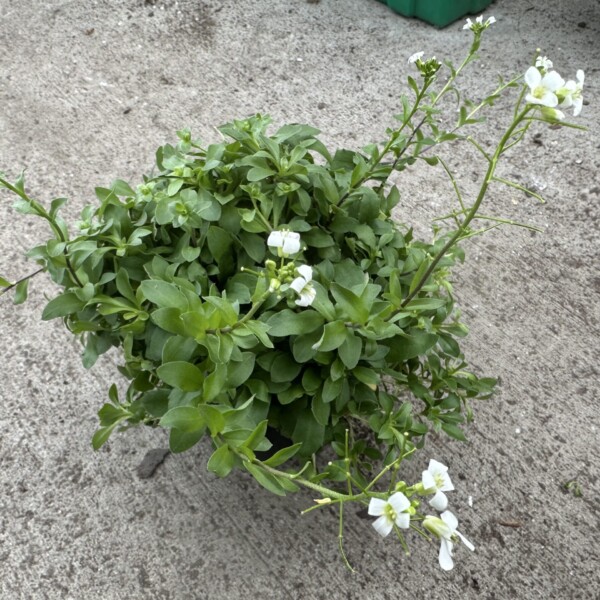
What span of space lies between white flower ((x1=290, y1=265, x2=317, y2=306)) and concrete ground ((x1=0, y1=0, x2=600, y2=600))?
78 centimetres

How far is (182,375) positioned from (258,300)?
6.6 inches

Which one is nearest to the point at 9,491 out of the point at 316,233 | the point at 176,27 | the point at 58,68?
the point at 316,233

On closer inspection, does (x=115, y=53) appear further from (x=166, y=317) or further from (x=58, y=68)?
(x=166, y=317)

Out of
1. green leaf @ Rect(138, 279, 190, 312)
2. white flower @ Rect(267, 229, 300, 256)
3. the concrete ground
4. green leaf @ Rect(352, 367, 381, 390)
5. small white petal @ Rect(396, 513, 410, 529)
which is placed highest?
white flower @ Rect(267, 229, 300, 256)

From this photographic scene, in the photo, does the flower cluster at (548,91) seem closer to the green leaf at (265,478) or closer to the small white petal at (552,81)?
the small white petal at (552,81)

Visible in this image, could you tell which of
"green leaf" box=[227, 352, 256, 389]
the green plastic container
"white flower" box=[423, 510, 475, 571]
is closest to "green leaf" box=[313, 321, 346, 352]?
"green leaf" box=[227, 352, 256, 389]

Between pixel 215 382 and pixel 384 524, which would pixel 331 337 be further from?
pixel 384 524

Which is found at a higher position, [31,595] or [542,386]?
[542,386]

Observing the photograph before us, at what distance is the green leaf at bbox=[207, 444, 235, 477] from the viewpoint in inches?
40.8

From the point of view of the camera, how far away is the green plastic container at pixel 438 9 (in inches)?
107

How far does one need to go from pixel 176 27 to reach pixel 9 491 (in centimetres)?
193

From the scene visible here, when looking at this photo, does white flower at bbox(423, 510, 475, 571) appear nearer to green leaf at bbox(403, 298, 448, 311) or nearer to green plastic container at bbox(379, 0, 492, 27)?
green leaf at bbox(403, 298, 448, 311)

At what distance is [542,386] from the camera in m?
1.75

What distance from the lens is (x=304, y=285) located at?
923 mm
